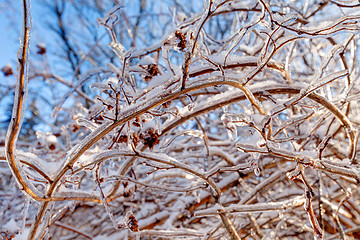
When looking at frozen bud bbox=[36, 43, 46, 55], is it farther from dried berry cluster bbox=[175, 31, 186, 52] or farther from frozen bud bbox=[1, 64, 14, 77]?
dried berry cluster bbox=[175, 31, 186, 52]

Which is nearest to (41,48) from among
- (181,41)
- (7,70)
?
(7,70)

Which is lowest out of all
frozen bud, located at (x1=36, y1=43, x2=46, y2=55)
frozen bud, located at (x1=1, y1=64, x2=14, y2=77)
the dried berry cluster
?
the dried berry cluster

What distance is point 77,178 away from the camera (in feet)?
3.83

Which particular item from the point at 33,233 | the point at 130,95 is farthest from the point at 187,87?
the point at 33,233

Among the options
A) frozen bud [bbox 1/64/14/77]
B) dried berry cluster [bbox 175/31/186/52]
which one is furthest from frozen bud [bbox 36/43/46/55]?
dried berry cluster [bbox 175/31/186/52]

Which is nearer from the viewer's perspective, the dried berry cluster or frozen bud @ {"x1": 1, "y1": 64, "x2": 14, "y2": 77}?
the dried berry cluster

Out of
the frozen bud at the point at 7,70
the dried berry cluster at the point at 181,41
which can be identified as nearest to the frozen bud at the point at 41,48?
the frozen bud at the point at 7,70

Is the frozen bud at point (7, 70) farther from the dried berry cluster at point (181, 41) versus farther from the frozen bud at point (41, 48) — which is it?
the dried berry cluster at point (181, 41)

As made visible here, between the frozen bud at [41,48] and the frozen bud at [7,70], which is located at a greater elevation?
the frozen bud at [41,48]

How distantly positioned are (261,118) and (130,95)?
478mm

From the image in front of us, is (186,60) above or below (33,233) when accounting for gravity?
above

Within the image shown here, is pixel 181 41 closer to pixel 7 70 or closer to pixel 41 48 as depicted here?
pixel 41 48

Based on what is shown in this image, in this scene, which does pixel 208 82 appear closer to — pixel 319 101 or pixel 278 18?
pixel 278 18

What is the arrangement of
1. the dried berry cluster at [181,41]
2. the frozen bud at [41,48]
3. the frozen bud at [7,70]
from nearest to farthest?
the dried berry cluster at [181,41] → the frozen bud at [41,48] → the frozen bud at [7,70]
